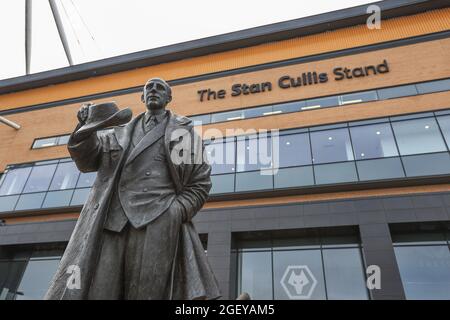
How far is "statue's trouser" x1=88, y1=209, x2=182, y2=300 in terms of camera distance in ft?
7.59

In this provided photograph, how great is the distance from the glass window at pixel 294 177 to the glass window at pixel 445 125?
19.7 ft

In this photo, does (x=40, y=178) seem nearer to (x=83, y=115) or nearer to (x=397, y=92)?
(x=83, y=115)

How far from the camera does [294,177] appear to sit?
1484 cm

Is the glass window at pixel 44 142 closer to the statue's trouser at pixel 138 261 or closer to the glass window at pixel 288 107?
the glass window at pixel 288 107

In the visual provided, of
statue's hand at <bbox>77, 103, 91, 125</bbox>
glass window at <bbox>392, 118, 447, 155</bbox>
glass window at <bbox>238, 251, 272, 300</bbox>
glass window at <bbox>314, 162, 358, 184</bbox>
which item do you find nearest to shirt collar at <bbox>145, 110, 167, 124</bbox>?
statue's hand at <bbox>77, 103, 91, 125</bbox>

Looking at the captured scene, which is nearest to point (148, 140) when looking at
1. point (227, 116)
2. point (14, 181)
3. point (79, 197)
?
point (227, 116)

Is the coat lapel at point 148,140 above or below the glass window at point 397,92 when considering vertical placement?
below

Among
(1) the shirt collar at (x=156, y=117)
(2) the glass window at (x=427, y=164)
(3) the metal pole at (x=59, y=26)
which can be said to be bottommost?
(1) the shirt collar at (x=156, y=117)

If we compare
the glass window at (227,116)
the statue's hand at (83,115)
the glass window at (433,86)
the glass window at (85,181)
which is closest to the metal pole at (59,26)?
the glass window at (85,181)

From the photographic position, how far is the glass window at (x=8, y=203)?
61.8 feet

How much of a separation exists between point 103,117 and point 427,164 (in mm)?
14500

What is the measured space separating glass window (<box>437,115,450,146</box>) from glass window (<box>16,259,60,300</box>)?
19428 millimetres

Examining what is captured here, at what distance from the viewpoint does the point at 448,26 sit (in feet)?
57.6
